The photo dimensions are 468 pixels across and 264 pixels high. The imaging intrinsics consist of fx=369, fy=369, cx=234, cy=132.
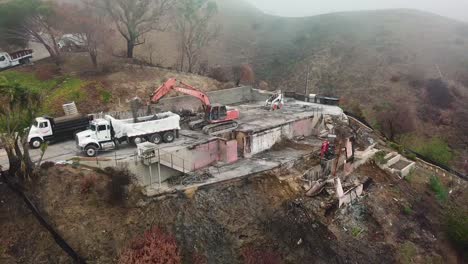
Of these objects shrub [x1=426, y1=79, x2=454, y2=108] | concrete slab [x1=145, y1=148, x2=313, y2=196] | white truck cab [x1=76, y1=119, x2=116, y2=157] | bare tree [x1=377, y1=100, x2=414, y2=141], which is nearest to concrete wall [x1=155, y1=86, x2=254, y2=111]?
white truck cab [x1=76, y1=119, x2=116, y2=157]

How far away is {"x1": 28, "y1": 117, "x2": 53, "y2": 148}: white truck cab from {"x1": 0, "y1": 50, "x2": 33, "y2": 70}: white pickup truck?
12546 mm

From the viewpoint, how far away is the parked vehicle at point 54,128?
2062cm

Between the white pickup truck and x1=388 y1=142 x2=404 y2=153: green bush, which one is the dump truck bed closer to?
the white pickup truck

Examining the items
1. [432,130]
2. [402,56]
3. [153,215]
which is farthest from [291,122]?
[402,56]

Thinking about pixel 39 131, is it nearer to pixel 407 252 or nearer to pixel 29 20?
pixel 29 20

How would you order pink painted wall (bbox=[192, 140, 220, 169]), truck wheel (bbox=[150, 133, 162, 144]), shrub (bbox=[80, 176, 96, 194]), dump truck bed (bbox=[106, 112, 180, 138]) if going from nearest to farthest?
shrub (bbox=[80, 176, 96, 194])
dump truck bed (bbox=[106, 112, 180, 138])
pink painted wall (bbox=[192, 140, 220, 169])
truck wheel (bbox=[150, 133, 162, 144])

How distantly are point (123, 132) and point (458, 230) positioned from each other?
1962 centimetres

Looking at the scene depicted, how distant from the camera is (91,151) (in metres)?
19.6

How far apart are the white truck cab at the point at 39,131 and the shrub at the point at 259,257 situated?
13097mm

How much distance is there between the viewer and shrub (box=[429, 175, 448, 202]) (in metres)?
25.7

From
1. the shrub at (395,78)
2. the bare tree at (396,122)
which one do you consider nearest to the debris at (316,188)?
the bare tree at (396,122)

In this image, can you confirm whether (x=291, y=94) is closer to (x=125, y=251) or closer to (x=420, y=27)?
(x=125, y=251)

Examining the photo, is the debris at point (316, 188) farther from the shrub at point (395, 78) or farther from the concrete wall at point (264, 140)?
the shrub at point (395, 78)

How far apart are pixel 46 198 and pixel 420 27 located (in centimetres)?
6630
